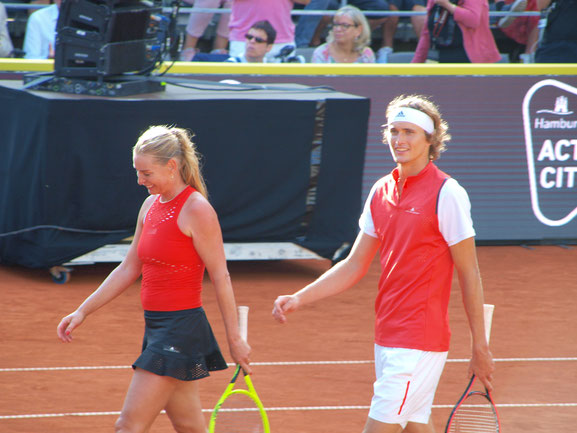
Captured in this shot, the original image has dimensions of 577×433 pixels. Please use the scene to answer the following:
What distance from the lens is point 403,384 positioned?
13.4 feet

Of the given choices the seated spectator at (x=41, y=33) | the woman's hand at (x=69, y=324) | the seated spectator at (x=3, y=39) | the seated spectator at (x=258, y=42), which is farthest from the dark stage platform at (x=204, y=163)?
the woman's hand at (x=69, y=324)

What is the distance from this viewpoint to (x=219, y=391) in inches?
253

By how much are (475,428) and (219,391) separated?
224cm

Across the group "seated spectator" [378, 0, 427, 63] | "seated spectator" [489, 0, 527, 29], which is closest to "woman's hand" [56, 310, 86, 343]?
"seated spectator" [378, 0, 427, 63]

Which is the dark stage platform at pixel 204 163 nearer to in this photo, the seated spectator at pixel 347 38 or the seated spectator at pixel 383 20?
the seated spectator at pixel 347 38

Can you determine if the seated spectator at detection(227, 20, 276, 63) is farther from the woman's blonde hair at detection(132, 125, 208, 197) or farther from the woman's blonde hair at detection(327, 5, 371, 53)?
the woman's blonde hair at detection(132, 125, 208, 197)

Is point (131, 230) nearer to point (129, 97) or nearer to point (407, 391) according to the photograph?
point (129, 97)

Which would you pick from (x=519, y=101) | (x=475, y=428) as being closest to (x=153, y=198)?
(x=475, y=428)

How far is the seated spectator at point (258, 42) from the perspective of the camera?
11.7 meters

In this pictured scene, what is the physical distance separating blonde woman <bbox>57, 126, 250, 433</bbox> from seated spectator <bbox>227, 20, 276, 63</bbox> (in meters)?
7.43

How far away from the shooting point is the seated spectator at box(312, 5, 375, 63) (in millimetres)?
11922

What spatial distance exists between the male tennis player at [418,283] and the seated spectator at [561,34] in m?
8.79

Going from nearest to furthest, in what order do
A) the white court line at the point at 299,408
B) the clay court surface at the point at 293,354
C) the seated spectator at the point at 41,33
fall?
the white court line at the point at 299,408 → the clay court surface at the point at 293,354 → the seated spectator at the point at 41,33

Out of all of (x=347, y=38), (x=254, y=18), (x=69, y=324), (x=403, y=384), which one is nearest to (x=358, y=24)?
(x=347, y=38)
